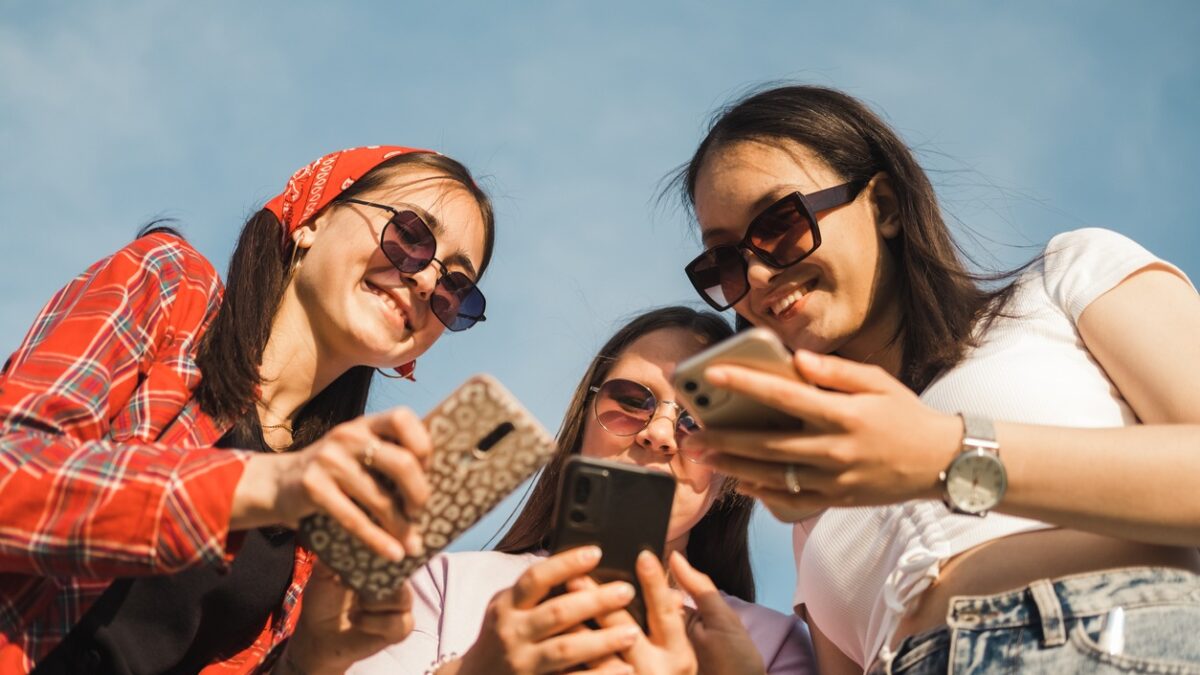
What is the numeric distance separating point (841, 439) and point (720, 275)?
1.97 m

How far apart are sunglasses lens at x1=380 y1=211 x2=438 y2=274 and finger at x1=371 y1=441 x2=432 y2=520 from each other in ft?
6.95

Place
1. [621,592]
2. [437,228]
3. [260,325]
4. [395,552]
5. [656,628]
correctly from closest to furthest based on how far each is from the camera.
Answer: [395,552]
[621,592]
[656,628]
[260,325]
[437,228]

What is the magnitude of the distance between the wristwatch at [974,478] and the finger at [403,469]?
126 cm

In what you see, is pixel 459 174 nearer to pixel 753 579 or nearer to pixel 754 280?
pixel 754 280

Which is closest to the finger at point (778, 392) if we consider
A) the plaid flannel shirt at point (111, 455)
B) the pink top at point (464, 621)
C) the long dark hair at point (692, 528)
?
the plaid flannel shirt at point (111, 455)

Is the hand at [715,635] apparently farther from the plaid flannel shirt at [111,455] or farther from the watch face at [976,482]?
the plaid flannel shirt at [111,455]

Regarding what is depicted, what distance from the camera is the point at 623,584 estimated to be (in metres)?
2.92

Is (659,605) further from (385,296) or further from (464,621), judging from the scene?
(385,296)

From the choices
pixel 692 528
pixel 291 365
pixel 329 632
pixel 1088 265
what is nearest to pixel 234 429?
pixel 291 365

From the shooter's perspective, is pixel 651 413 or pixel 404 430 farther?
pixel 651 413

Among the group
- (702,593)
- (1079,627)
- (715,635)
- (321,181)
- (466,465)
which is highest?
(321,181)

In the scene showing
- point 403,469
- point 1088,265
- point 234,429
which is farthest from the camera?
point 234,429

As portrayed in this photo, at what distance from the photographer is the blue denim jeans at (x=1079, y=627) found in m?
2.78

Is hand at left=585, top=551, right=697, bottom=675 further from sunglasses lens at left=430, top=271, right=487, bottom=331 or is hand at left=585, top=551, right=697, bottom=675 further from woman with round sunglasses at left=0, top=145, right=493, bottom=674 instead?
sunglasses lens at left=430, top=271, right=487, bottom=331
